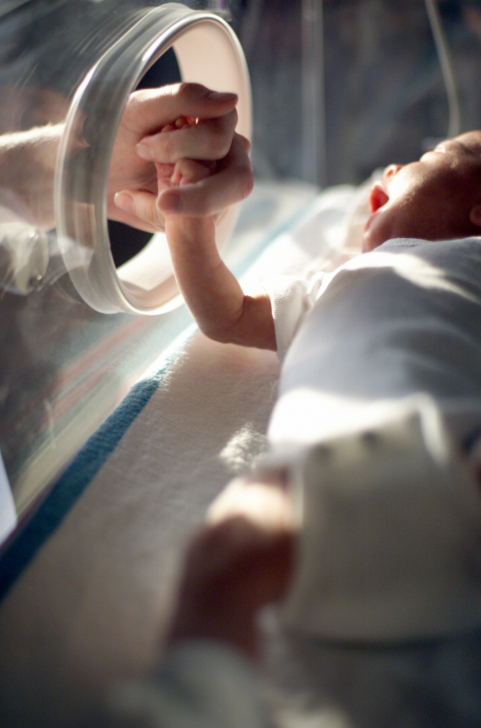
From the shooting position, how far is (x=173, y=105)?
561 mm

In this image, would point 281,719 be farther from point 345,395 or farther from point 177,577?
point 345,395

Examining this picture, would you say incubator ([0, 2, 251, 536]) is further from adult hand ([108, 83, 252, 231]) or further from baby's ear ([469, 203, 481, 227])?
baby's ear ([469, 203, 481, 227])

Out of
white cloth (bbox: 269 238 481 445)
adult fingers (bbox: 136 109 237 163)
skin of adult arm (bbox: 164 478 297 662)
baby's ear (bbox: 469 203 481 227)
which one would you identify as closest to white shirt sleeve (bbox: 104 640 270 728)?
skin of adult arm (bbox: 164 478 297 662)

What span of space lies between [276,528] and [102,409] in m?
0.31

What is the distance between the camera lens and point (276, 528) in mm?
334

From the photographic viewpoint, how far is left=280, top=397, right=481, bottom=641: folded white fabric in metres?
0.33

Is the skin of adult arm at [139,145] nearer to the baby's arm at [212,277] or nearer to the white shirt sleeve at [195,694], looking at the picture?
the baby's arm at [212,277]

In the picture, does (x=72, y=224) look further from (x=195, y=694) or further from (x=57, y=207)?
(x=195, y=694)

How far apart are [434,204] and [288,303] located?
0.82 ft

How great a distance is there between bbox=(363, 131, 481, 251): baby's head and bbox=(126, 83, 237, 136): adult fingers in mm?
254

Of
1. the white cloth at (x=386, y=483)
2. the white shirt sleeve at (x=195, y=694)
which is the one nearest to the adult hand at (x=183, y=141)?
the white cloth at (x=386, y=483)

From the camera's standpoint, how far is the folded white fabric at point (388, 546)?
1.08 feet

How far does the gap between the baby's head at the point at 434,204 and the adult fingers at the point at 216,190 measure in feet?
0.65

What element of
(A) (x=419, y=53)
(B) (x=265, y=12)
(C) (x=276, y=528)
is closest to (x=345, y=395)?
(C) (x=276, y=528)
